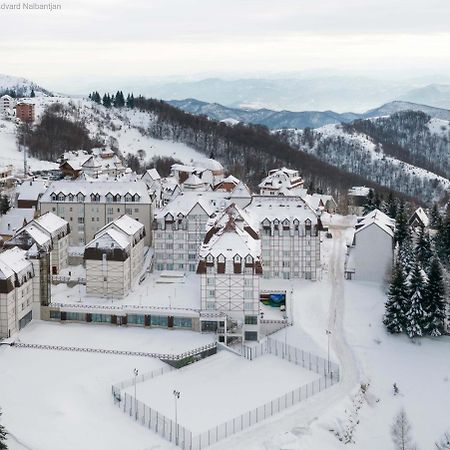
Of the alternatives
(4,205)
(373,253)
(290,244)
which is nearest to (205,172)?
(4,205)

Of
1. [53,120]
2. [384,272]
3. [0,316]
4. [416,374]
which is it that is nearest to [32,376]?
[0,316]

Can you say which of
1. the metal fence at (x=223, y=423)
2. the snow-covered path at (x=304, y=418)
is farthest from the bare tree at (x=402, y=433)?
the metal fence at (x=223, y=423)

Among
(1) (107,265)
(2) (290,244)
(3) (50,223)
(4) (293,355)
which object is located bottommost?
(4) (293,355)

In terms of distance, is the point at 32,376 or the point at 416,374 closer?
the point at 32,376

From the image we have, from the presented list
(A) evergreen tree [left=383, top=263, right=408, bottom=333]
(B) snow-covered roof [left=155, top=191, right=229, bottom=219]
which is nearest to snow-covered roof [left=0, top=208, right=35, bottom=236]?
(B) snow-covered roof [left=155, top=191, right=229, bottom=219]

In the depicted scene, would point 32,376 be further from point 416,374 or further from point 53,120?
point 53,120

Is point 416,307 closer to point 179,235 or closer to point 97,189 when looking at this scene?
point 179,235

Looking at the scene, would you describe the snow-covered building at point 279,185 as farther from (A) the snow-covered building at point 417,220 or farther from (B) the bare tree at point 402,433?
(B) the bare tree at point 402,433

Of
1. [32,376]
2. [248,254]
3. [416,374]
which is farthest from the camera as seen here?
[248,254]
